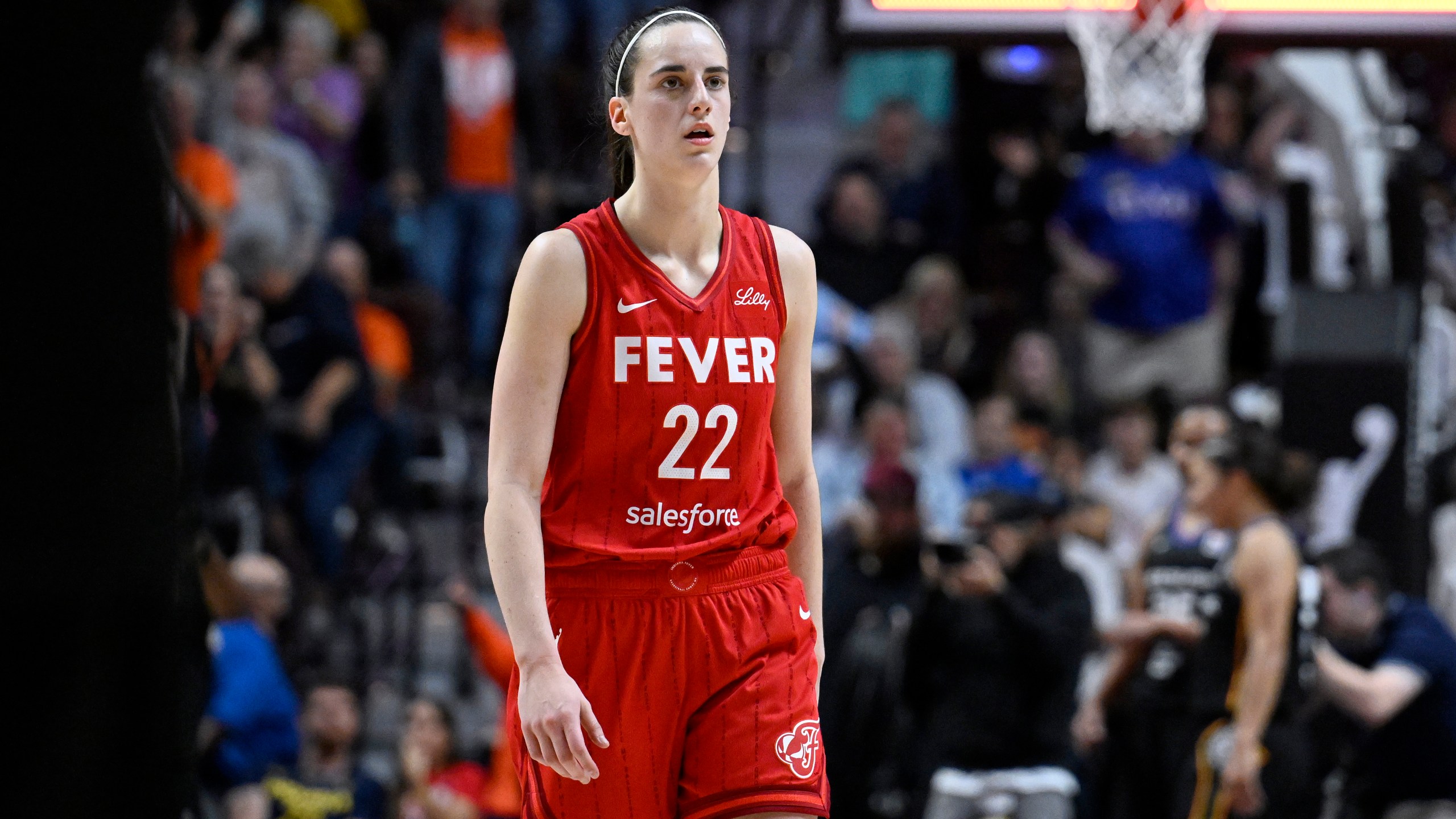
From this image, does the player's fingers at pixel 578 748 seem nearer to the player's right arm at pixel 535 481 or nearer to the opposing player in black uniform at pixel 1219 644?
the player's right arm at pixel 535 481

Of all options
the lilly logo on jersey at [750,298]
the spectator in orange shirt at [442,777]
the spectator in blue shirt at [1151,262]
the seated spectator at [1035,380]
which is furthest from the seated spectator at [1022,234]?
the lilly logo on jersey at [750,298]

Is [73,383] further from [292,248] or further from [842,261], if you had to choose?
[842,261]

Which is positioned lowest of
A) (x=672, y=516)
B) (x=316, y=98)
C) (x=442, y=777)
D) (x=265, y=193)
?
(x=442, y=777)

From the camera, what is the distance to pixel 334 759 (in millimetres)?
8102

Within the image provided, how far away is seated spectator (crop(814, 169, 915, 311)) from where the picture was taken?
1133 cm

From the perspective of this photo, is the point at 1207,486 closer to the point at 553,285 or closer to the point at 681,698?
the point at 681,698

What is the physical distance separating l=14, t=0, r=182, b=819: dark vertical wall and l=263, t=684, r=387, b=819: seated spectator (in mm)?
6533

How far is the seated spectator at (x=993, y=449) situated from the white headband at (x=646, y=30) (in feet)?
19.7

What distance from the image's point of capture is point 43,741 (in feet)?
4.64

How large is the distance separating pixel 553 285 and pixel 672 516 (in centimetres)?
51

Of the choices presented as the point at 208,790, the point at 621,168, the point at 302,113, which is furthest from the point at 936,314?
the point at 621,168

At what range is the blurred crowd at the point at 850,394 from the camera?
7.64 metres

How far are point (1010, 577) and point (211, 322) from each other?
13.6ft

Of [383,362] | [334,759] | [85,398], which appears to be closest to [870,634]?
[334,759]
